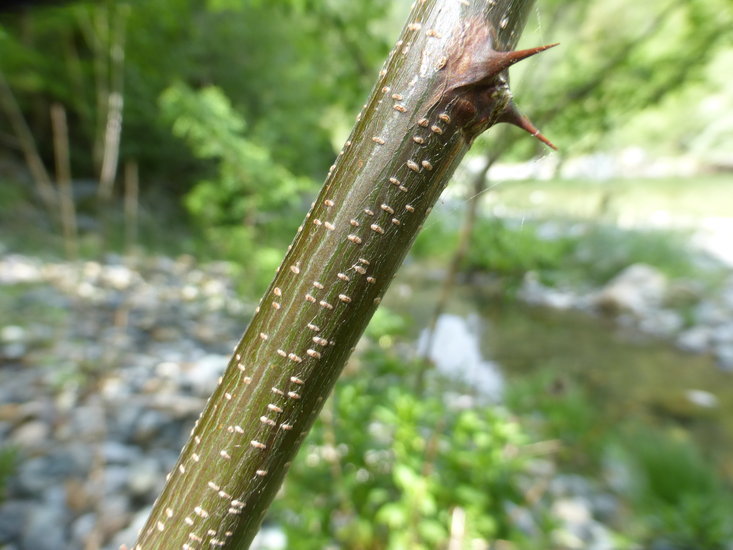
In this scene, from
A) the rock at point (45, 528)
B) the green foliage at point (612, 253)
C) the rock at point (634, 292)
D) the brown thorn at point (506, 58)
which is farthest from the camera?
the green foliage at point (612, 253)

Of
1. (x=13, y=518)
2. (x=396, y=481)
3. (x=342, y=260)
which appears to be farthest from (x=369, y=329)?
(x=342, y=260)

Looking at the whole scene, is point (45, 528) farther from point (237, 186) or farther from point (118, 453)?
point (237, 186)

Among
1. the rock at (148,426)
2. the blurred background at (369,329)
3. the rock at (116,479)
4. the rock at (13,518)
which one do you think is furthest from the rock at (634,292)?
the rock at (13,518)

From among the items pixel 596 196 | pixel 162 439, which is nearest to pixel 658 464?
pixel 162 439

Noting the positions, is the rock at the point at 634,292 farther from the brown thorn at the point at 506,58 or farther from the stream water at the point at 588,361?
the brown thorn at the point at 506,58

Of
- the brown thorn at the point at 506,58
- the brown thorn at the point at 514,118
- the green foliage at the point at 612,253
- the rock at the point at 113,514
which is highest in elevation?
the green foliage at the point at 612,253

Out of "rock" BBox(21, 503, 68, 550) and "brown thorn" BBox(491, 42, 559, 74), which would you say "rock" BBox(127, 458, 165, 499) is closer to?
"rock" BBox(21, 503, 68, 550)

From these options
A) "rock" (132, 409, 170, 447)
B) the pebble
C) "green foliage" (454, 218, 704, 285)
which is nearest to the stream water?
the pebble
